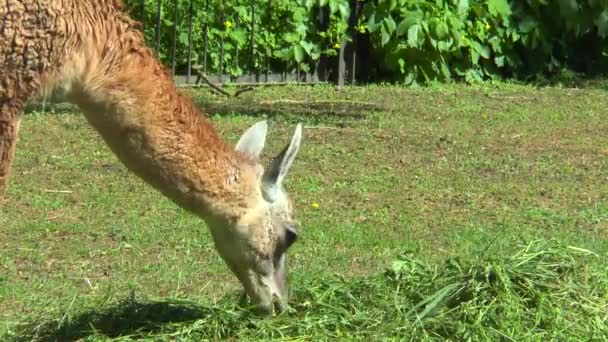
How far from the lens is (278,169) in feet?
19.0

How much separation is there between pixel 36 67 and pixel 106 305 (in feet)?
4.16

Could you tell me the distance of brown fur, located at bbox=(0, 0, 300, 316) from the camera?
16.7 ft

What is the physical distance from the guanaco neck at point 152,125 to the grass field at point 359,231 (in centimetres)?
55

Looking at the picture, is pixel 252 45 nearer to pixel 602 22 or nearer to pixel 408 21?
pixel 408 21

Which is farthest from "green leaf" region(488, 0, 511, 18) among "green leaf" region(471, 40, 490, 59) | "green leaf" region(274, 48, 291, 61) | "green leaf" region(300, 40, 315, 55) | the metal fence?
"green leaf" region(274, 48, 291, 61)

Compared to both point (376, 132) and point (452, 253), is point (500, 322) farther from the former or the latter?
point (376, 132)

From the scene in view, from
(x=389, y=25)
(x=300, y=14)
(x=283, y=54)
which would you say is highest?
(x=300, y=14)

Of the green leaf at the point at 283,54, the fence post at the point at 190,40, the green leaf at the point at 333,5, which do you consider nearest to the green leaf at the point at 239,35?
the green leaf at the point at 283,54

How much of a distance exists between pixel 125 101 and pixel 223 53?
26.9 feet

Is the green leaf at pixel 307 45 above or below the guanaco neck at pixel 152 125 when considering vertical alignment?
below

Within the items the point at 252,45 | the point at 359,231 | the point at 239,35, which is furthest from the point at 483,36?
the point at 359,231

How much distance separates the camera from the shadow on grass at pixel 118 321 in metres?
5.53

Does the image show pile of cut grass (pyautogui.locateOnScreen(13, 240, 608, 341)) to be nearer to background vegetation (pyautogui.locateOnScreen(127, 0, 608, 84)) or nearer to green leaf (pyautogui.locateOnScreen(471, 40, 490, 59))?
background vegetation (pyautogui.locateOnScreen(127, 0, 608, 84))

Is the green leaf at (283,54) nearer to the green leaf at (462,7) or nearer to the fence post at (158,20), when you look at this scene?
the fence post at (158,20)
